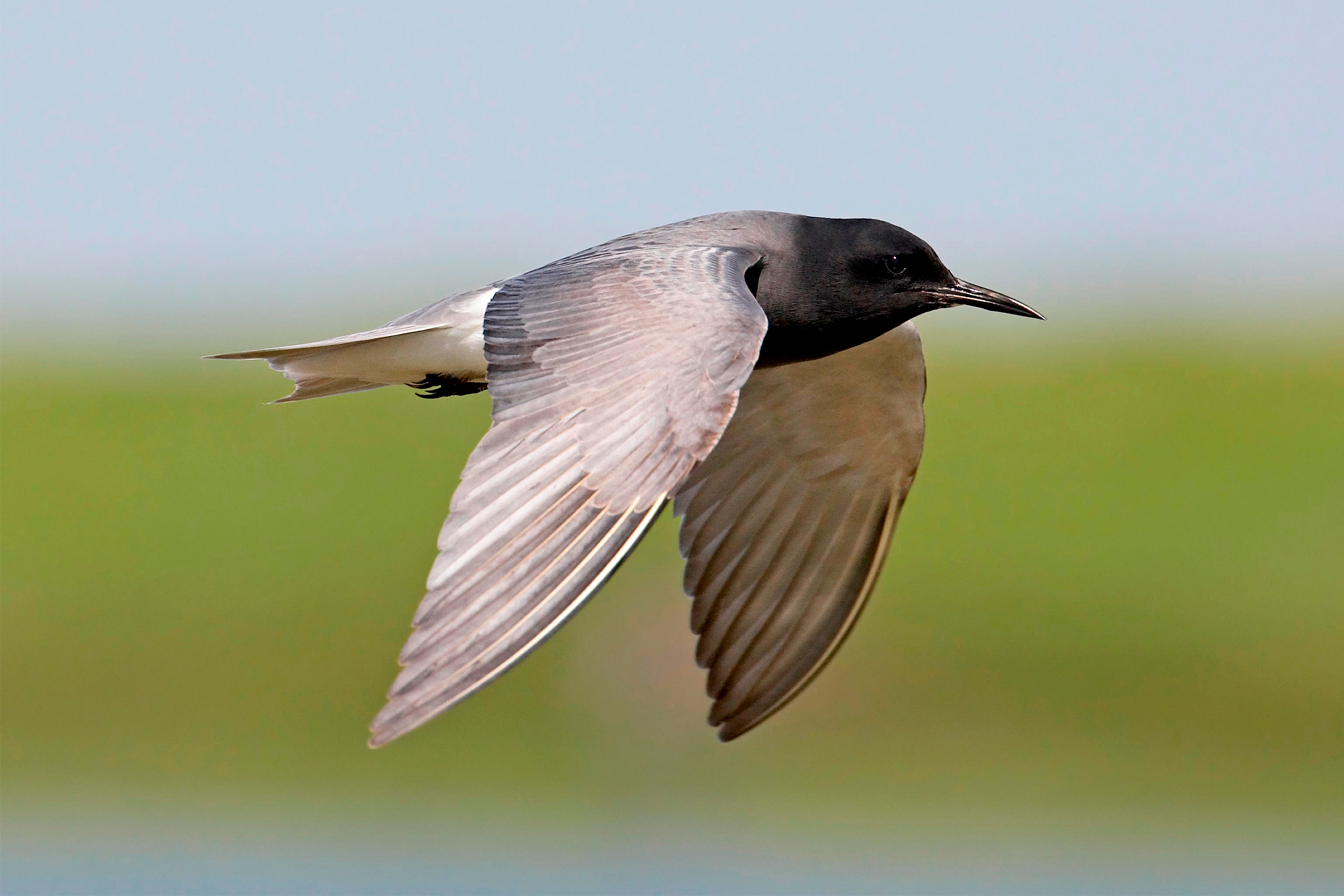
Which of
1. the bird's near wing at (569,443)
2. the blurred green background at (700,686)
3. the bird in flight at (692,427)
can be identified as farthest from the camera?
the blurred green background at (700,686)

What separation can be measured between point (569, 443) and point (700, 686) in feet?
29.2

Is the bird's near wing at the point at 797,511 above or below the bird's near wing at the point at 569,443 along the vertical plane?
below

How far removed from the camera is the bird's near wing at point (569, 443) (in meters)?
4.75

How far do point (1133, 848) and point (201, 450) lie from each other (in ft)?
26.0

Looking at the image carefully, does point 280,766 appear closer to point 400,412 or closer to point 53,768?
point 53,768

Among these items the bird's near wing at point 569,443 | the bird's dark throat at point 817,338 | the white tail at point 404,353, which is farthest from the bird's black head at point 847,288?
the white tail at point 404,353

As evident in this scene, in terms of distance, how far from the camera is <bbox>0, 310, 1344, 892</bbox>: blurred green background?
46.1 ft

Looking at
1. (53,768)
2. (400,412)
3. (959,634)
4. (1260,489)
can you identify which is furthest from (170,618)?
(1260,489)

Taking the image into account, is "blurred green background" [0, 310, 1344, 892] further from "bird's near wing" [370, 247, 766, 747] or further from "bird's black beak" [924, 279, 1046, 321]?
"bird's near wing" [370, 247, 766, 747]

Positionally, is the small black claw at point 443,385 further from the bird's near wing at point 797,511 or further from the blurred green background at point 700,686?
the blurred green background at point 700,686

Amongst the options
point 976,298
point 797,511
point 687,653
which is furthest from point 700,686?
point 976,298

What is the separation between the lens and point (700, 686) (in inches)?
551

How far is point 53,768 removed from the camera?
1462 centimetres

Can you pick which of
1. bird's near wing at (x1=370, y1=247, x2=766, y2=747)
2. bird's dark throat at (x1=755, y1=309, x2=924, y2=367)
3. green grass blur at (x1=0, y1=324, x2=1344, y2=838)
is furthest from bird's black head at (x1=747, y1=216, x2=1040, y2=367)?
green grass blur at (x1=0, y1=324, x2=1344, y2=838)
